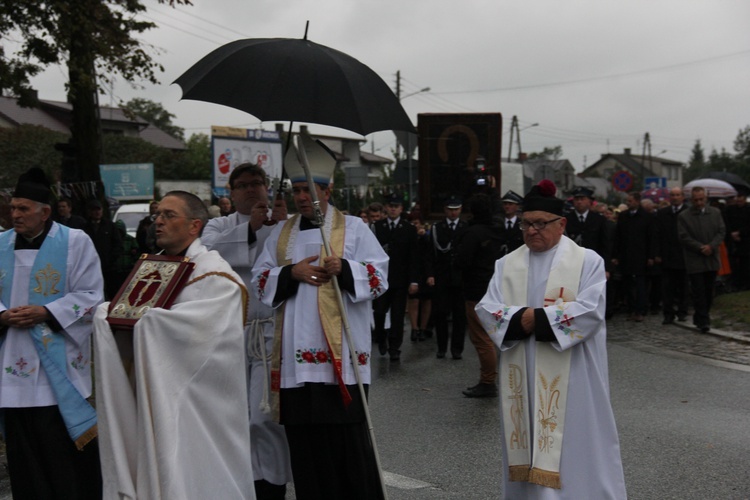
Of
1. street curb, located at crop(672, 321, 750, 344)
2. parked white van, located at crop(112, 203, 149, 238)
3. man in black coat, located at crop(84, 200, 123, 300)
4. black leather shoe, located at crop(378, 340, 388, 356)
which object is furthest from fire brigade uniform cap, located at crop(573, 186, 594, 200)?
parked white van, located at crop(112, 203, 149, 238)

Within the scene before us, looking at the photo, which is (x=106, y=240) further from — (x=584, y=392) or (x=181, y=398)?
(x=584, y=392)

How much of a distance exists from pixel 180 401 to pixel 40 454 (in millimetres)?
1458

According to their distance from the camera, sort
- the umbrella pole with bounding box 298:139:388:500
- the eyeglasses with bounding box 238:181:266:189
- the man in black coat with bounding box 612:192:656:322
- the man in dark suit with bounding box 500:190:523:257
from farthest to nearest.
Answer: the man in black coat with bounding box 612:192:656:322 < the man in dark suit with bounding box 500:190:523:257 < the eyeglasses with bounding box 238:181:266:189 < the umbrella pole with bounding box 298:139:388:500

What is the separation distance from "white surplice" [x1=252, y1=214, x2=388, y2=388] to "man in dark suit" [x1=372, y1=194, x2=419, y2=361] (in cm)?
620

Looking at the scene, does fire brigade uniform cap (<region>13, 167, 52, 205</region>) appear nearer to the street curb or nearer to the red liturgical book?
the red liturgical book

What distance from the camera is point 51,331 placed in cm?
505

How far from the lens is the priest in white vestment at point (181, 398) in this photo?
3.97m

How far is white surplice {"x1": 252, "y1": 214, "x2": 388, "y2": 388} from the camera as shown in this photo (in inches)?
189

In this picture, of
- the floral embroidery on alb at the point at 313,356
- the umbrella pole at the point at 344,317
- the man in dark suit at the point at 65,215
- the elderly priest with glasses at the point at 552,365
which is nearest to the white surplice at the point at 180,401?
the floral embroidery on alb at the point at 313,356

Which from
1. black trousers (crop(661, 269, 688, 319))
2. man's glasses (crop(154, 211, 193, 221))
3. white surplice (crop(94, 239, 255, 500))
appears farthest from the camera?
black trousers (crop(661, 269, 688, 319))

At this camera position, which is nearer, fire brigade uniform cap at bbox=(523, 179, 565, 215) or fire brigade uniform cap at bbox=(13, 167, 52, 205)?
→ fire brigade uniform cap at bbox=(523, 179, 565, 215)

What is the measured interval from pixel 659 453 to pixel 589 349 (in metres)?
2.31

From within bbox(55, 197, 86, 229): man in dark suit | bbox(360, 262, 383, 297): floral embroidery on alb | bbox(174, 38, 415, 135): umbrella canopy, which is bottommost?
bbox(360, 262, 383, 297): floral embroidery on alb

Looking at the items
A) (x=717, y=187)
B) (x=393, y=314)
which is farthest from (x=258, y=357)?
(x=717, y=187)
